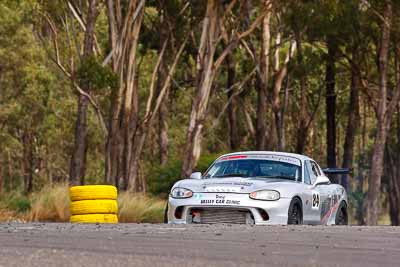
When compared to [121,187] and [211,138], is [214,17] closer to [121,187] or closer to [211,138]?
[121,187]

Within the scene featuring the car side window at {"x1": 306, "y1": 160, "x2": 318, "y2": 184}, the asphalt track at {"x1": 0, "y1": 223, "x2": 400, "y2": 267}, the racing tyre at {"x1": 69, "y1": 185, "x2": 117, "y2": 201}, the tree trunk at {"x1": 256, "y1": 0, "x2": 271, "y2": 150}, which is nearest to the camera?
the asphalt track at {"x1": 0, "y1": 223, "x2": 400, "y2": 267}

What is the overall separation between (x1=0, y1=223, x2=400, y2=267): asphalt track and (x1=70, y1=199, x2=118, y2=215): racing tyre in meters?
5.72

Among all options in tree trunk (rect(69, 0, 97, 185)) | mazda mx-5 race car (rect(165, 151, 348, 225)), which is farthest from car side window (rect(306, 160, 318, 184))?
tree trunk (rect(69, 0, 97, 185))

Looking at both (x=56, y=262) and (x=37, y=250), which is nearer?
(x=56, y=262)

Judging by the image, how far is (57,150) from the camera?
62844 millimetres

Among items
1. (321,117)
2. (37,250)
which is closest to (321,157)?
(321,117)

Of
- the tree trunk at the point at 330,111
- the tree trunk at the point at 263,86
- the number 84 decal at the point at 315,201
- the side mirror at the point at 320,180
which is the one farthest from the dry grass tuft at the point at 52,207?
the tree trunk at the point at 330,111

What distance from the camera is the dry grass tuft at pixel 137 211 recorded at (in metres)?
26.5

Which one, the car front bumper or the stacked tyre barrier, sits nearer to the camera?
the car front bumper

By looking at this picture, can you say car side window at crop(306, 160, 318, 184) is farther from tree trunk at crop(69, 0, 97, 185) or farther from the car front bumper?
tree trunk at crop(69, 0, 97, 185)

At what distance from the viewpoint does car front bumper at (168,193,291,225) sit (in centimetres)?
1508

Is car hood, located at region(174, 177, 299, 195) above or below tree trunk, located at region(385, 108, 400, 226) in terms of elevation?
above

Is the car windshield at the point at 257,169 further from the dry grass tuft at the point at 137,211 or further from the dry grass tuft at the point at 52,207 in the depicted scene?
the dry grass tuft at the point at 137,211

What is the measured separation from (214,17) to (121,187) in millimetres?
6345
